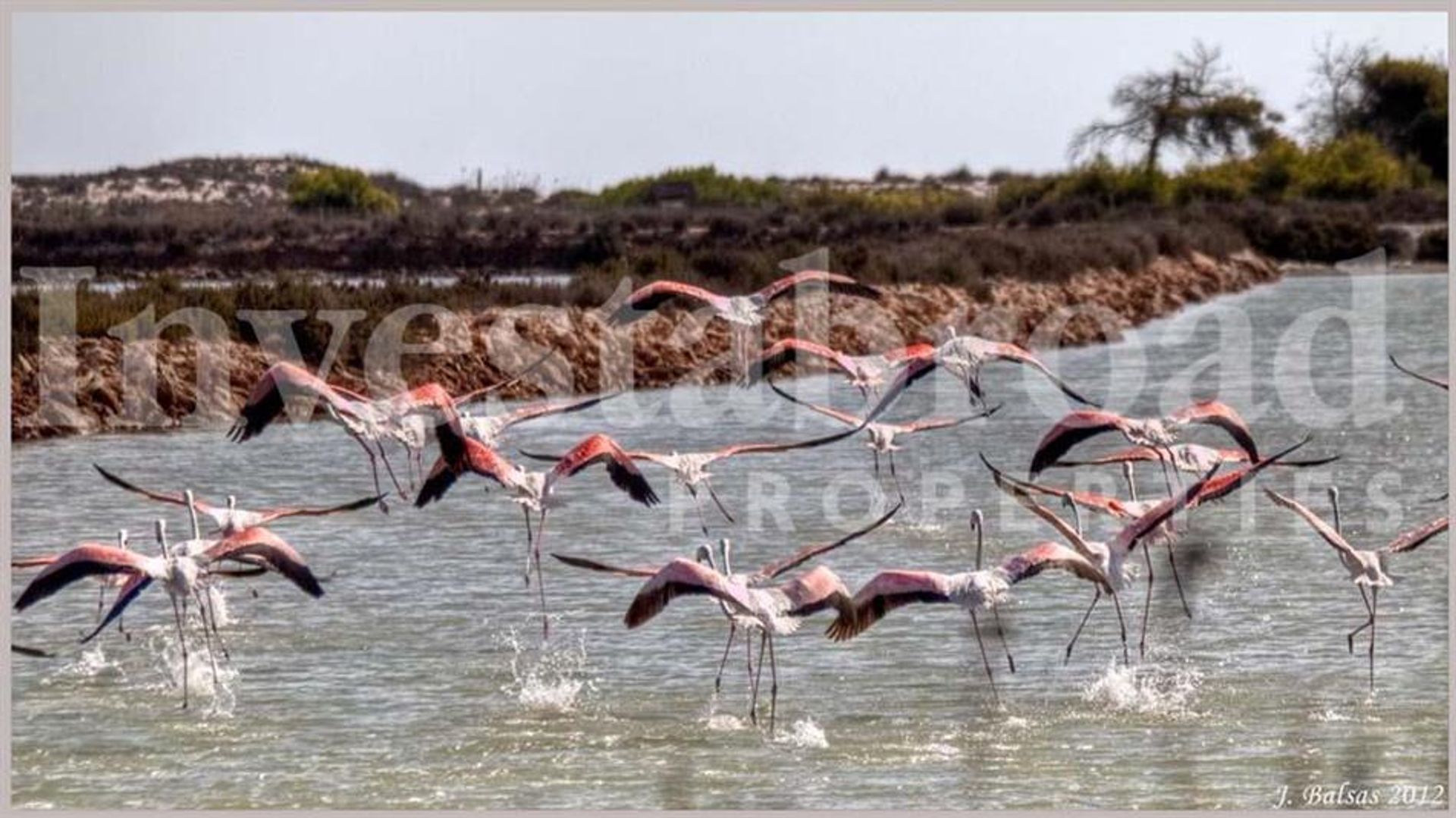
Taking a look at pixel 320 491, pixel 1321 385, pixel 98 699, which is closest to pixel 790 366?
pixel 1321 385

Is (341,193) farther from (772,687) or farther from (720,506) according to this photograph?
(772,687)

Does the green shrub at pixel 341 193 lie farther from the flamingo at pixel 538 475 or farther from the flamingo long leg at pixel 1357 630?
the flamingo at pixel 538 475

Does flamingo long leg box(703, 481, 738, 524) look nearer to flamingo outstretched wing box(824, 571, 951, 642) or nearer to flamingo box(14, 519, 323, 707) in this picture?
flamingo outstretched wing box(824, 571, 951, 642)

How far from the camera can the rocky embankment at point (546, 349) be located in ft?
93.7

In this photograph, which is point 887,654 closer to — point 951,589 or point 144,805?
point 951,589

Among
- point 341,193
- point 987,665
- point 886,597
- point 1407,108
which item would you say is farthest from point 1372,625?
point 1407,108

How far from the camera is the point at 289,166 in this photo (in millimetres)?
89500

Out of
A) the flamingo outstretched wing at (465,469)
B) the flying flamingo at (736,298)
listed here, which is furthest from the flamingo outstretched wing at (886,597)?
the flying flamingo at (736,298)

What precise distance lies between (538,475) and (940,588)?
10.7ft

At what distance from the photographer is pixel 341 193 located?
231ft

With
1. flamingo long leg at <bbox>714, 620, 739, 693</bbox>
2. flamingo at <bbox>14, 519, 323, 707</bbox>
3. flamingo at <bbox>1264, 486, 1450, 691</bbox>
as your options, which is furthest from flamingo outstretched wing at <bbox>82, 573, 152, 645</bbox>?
flamingo at <bbox>1264, 486, 1450, 691</bbox>

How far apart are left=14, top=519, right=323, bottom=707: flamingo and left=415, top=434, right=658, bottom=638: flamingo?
1.23m

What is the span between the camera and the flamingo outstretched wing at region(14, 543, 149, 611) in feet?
50.6

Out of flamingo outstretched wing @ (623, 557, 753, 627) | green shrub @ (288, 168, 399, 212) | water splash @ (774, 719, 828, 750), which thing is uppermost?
green shrub @ (288, 168, 399, 212)
